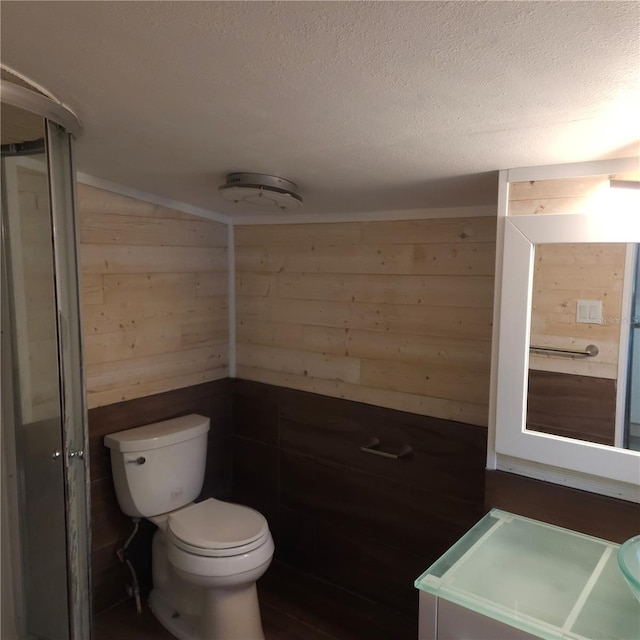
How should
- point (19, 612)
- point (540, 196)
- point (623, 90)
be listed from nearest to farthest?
1. point (623, 90)
2. point (540, 196)
3. point (19, 612)

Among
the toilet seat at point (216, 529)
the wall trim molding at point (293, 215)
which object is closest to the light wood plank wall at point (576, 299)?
the wall trim molding at point (293, 215)

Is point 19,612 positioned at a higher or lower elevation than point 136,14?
lower

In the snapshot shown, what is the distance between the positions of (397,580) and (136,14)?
7.55 feet

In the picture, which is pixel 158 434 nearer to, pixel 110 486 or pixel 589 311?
pixel 110 486

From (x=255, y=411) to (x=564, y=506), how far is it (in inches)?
64.5

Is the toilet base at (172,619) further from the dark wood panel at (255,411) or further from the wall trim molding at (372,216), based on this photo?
the wall trim molding at (372,216)

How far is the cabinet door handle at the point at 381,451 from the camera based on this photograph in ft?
7.54

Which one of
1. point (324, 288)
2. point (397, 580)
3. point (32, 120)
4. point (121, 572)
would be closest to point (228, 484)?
point (121, 572)

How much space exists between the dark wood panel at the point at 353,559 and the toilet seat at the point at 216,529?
46 centimetres

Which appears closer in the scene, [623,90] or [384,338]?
[623,90]

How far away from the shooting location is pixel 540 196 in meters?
1.64

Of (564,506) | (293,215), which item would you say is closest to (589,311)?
(564,506)

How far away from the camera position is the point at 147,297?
8.23ft

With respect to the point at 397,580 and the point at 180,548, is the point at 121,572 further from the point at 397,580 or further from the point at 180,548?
the point at 397,580
